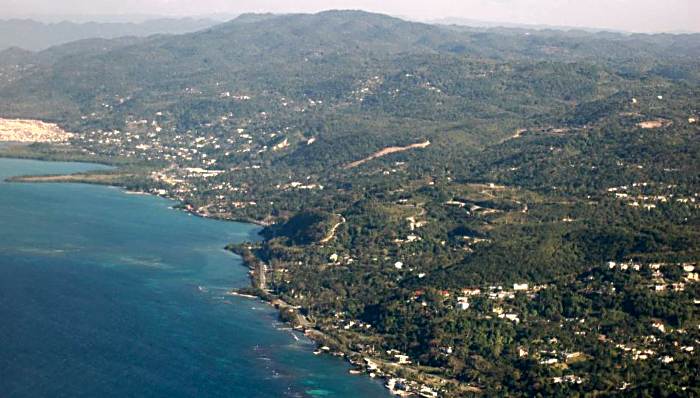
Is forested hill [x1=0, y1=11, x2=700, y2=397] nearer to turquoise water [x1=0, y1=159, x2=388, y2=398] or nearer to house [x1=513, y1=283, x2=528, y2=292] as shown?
house [x1=513, y1=283, x2=528, y2=292]

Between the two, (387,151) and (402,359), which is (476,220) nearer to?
(402,359)

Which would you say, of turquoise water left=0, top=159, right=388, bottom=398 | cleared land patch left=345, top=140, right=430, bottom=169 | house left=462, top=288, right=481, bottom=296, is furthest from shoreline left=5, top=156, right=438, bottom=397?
cleared land patch left=345, top=140, right=430, bottom=169

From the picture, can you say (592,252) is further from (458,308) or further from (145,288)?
(145,288)

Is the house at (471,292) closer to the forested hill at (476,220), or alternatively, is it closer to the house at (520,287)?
the forested hill at (476,220)

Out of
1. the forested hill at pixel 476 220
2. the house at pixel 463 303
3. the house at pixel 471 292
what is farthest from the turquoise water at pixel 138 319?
the house at pixel 471 292

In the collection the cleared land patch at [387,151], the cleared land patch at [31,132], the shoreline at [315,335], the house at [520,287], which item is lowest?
the cleared land patch at [31,132]

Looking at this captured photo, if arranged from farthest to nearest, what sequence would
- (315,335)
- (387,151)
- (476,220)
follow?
(387,151), (476,220), (315,335)

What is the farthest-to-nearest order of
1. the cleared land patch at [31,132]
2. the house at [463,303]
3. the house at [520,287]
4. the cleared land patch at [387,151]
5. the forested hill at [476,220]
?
the cleared land patch at [31,132] < the cleared land patch at [387,151] < the house at [520,287] < the house at [463,303] < the forested hill at [476,220]

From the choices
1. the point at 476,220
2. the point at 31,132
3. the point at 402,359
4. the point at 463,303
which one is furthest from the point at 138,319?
the point at 31,132
